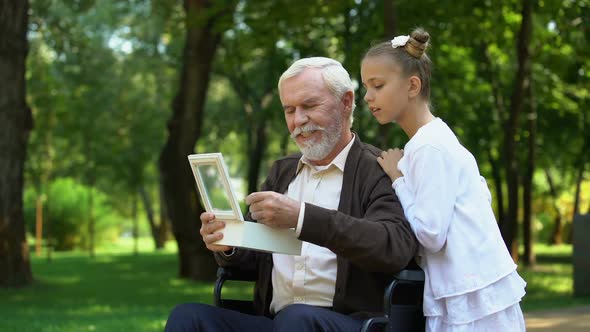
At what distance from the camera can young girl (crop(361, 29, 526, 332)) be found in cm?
319

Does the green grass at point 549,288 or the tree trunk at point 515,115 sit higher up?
the tree trunk at point 515,115

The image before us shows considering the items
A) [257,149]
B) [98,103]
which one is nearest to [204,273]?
[257,149]

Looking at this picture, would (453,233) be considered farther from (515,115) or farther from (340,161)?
(515,115)

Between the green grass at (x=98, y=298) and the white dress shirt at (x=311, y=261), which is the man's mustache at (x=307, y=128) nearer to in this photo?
the white dress shirt at (x=311, y=261)

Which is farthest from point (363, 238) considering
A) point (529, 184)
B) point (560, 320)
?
point (529, 184)

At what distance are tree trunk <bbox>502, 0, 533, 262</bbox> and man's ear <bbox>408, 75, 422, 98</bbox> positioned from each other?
33.7 feet

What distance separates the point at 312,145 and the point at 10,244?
1084 cm

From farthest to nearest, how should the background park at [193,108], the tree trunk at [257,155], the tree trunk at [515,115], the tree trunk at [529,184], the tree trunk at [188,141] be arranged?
the tree trunk at [257,155] < the tree trunk at [529,184] < the tree trunk at [188,141] < the tree trunk at [515,115] < the background park at [193,108]

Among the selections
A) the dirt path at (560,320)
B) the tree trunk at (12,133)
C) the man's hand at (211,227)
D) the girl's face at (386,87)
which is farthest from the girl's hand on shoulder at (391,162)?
the tree trunk at (12,133)

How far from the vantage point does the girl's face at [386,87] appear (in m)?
3.38

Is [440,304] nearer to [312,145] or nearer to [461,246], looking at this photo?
[461,246]

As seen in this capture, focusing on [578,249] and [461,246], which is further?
[578,249]

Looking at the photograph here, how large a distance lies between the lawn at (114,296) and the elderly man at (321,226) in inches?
173

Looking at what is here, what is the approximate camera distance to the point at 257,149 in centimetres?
2481
